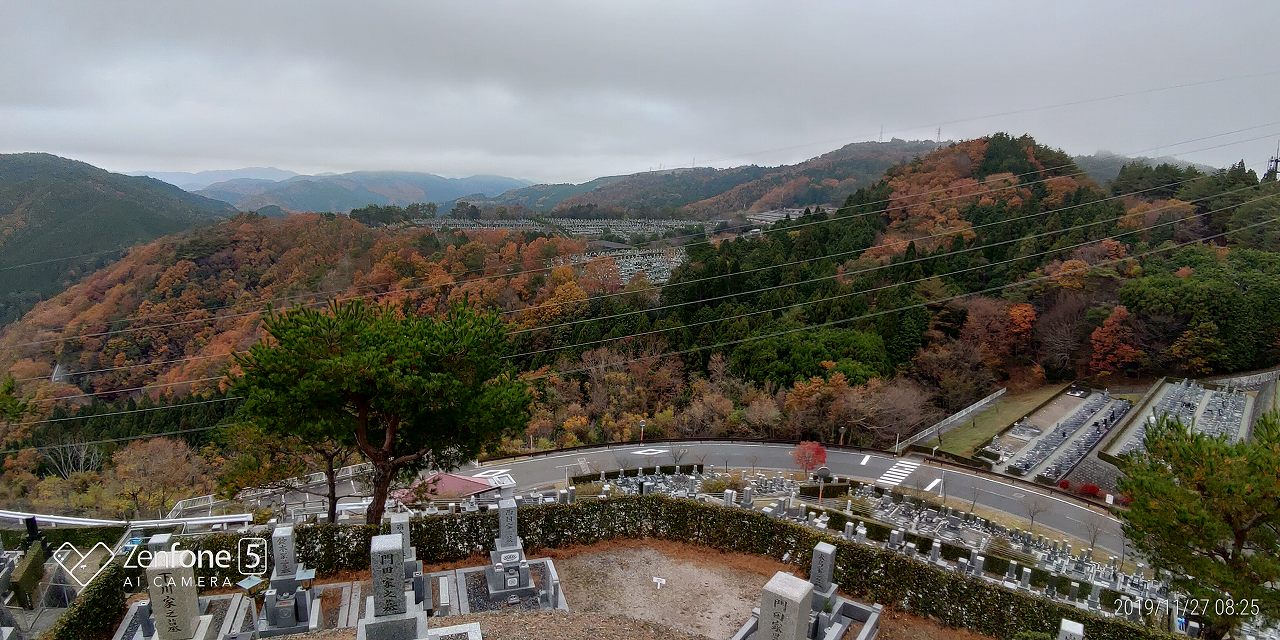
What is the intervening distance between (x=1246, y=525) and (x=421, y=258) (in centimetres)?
4524

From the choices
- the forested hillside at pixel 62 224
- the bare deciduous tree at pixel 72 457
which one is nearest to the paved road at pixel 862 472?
the bare deciduous tree at pixel 72 457

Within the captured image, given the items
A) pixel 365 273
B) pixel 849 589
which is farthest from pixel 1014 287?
pixel 365 273

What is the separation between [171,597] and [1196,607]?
17702 millimetres

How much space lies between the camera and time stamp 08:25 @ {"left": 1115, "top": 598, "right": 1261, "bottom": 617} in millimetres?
10039

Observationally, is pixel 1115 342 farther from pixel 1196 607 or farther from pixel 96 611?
pixel 96 611

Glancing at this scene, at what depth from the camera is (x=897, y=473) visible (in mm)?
24453

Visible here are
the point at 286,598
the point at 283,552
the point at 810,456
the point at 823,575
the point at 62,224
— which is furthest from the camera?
the point at 62,224

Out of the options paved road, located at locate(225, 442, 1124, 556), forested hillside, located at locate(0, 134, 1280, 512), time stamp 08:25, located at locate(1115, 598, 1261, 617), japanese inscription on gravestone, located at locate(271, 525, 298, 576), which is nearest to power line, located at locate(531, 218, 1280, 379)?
forested hillside, located at locate(0, 134, 1280, 512)

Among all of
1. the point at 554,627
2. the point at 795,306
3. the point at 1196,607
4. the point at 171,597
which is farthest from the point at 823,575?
the point at 795,306

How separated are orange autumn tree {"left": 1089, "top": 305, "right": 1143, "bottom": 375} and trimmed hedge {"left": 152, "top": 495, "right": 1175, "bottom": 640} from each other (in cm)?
2743

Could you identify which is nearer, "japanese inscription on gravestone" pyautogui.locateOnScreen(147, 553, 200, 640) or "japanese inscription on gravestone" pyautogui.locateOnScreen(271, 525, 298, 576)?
"japanese inscription on gravestone" pyautogui.locateOnScreen(147, 553, 200, 640)

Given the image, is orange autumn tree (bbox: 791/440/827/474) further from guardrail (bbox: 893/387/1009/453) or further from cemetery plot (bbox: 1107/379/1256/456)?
cemetery plot (bbox: 1107/379/1256/456)

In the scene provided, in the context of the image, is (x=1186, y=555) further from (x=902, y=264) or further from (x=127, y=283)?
(x=127, y=283)

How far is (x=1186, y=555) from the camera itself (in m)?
10.6
